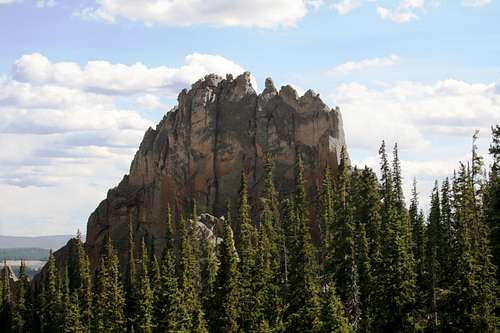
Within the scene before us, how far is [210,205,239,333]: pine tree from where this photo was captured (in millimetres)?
67000

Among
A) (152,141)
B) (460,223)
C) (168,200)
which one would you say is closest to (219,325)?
(460,223)

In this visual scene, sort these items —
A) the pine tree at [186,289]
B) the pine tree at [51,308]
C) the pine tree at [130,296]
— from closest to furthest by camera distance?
1. the pine tree at [186,289]
2. the pine tree at [130,296]
3. the pine tree at [51,308]

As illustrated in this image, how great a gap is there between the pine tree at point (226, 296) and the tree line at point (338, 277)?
0.35 ft

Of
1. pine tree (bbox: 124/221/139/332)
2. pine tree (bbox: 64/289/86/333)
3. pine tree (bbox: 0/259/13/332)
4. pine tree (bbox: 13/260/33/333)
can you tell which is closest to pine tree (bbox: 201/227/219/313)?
pine tree (bbox: 124/221/139/332)

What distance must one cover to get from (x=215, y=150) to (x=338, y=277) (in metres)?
67.0

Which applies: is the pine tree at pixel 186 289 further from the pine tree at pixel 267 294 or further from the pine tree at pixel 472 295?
the pine tree at pixel 472 295

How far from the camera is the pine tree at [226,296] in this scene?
220ft

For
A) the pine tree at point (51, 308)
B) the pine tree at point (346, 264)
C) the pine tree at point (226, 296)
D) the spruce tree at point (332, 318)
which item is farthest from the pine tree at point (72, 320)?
the spruce tree at point (332, 318)

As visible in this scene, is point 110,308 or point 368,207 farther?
point 110,308

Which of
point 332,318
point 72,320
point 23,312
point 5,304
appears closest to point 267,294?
point 332,318

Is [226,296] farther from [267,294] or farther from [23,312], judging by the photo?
[23,312]

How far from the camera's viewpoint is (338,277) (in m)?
64.2

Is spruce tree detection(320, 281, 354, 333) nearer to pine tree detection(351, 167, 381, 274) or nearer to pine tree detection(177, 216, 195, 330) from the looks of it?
pine tree detection(351, 167, 381, 274)

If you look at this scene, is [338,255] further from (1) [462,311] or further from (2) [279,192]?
(2) [279,192]
